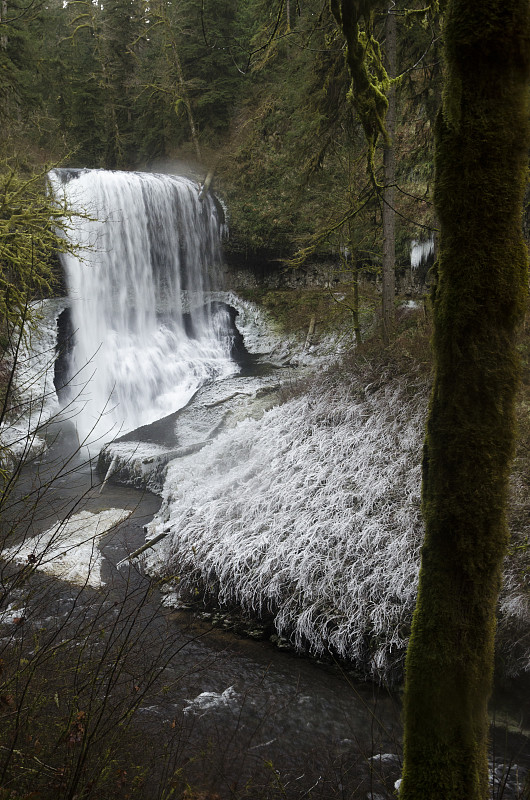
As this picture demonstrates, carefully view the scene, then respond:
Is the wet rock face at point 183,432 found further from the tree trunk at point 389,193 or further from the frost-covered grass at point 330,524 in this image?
the tree trunk at point 389,193

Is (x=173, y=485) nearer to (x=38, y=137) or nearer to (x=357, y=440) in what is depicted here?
(x=357, y=440)

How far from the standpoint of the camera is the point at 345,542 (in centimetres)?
617

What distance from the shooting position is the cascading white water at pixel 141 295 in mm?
15258

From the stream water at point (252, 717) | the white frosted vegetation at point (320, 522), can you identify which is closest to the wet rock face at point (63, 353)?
the white frosted vegetation at point (320, 522)

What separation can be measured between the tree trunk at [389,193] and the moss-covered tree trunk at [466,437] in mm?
7176

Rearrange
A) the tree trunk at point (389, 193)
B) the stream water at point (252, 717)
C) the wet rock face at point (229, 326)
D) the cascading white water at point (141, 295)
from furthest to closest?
the wet rock face at point (229, 326) → the cascading white water at point (141, 295) → the tree trunk at point (389, 193) → the stream water at point (252, 717)

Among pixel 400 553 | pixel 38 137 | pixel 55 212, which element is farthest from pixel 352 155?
pixel 38 137

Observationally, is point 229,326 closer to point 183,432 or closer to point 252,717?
point 183,432

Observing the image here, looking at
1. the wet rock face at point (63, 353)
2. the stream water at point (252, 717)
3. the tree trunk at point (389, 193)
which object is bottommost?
the stream water at point (252, 717)

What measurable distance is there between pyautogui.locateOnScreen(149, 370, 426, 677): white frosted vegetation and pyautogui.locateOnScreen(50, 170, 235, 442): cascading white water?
655 cm

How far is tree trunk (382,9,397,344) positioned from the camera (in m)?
8.59

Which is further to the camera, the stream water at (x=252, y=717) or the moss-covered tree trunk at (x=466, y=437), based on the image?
the stream water at (x=252, y=717)

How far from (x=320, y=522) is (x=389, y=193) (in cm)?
638

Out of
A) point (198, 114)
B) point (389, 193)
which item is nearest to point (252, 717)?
point (389, 193)
